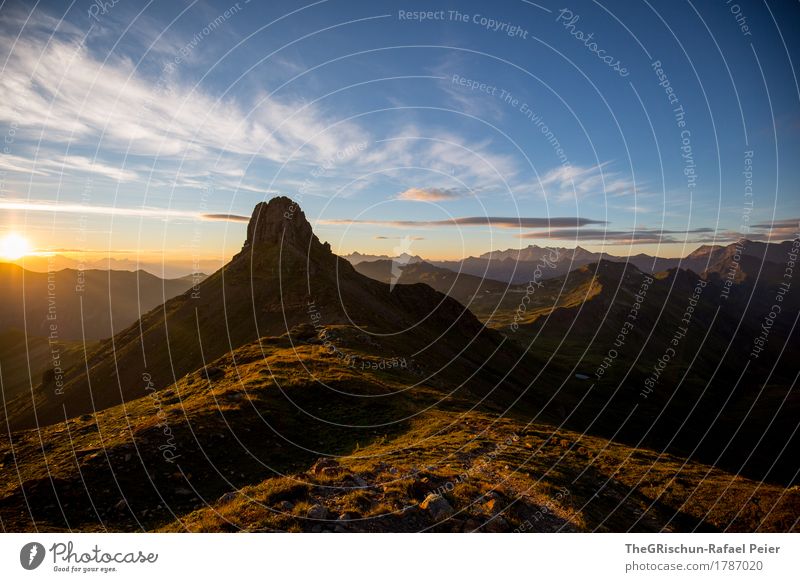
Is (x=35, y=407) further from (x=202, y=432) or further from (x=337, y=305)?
(x=202, y=432)

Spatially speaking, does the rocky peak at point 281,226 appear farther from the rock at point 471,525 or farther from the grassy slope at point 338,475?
the rock at point 471,525

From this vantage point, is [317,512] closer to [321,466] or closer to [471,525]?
[321,466]

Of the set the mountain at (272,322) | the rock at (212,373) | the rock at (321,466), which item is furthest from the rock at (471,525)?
the mountain at (272,322)

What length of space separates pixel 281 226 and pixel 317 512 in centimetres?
11496

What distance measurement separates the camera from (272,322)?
77.8 meters

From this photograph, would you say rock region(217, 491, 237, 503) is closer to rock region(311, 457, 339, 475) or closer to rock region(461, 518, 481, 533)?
rock region(311, 457, 339, 475)

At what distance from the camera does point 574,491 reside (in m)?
17.9

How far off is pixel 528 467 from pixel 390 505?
804 centimetres

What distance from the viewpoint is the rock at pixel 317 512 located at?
553 inches

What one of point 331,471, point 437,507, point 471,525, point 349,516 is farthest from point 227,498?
point 471,525

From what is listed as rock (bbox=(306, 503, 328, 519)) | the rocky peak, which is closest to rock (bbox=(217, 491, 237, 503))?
rock (bbox=(306, 503, 328, 519))

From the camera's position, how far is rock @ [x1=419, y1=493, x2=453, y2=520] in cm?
1459

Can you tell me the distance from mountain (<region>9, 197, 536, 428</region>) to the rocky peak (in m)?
0.37
